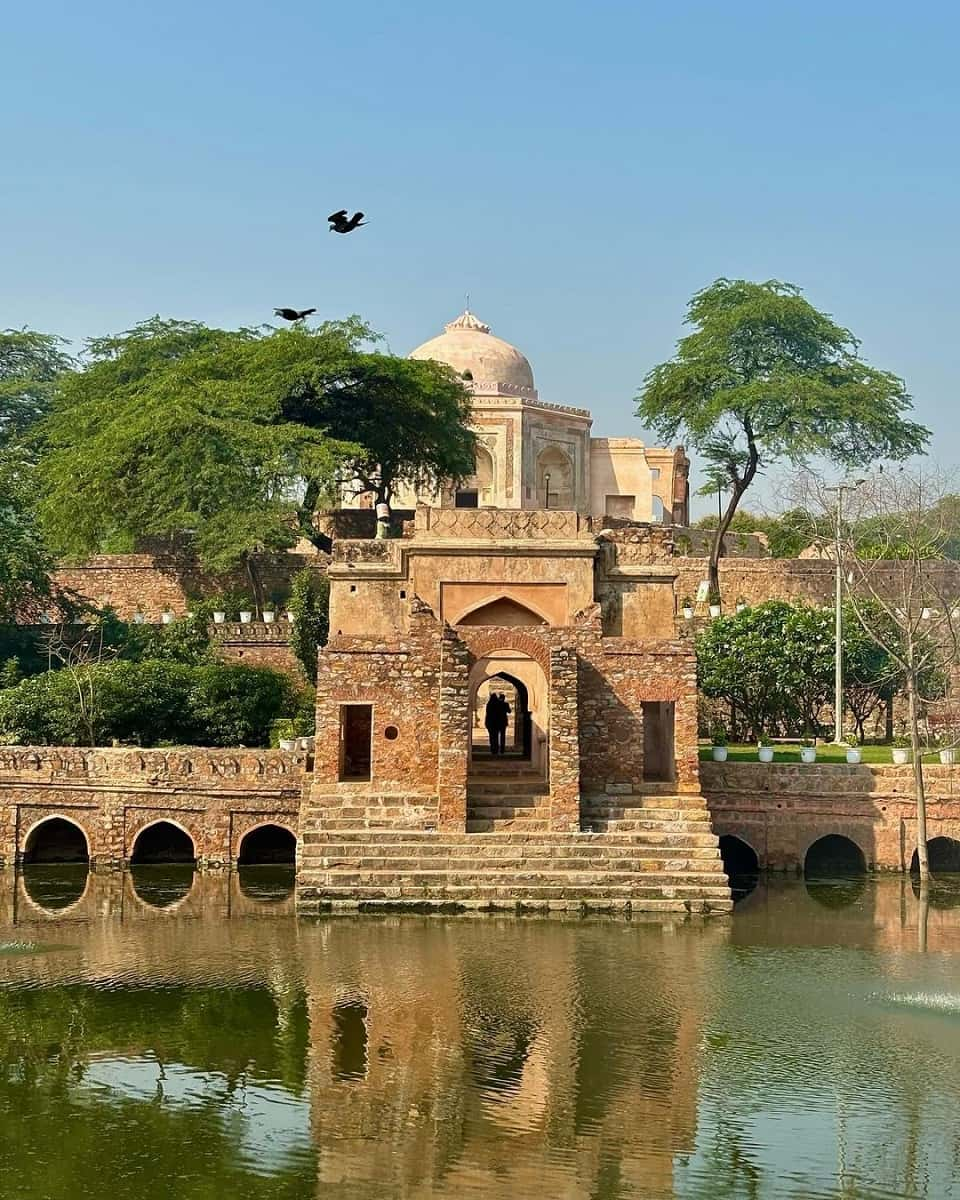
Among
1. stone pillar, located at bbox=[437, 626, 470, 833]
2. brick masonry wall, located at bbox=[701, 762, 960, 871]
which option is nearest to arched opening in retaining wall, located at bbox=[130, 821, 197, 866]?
stone pillar, located at bbox=[437, 626, 470, 833]

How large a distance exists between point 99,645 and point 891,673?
53.1 feet

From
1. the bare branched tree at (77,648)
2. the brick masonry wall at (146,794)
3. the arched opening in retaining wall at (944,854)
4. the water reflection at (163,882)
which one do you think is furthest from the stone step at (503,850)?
the bare branched tree at (77,648)

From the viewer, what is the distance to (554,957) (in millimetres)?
18656

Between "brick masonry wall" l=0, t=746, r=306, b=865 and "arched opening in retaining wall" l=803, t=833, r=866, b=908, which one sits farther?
"brick masonry wall" l=0, t=746, r=306, b=865

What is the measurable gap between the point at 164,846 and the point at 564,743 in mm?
8661

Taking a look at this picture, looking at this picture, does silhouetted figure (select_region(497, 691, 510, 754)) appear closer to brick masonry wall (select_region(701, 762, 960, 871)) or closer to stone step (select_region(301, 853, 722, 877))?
brick masonry wall (select_region(701, 762, 960, 871))

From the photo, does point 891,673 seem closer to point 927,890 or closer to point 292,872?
point 927,890

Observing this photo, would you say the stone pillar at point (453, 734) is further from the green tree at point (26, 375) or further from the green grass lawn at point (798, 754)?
the green tree at point (26, 375)

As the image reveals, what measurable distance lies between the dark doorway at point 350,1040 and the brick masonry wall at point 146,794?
31.5 feet

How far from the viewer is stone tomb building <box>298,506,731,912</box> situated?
2145 centimetres

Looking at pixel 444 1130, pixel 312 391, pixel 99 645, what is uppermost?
pixel 312 391

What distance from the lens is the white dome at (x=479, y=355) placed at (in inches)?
1954

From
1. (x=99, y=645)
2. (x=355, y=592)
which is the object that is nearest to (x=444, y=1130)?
(x=355, y=592)

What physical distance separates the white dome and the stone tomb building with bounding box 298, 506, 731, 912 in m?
22.9
